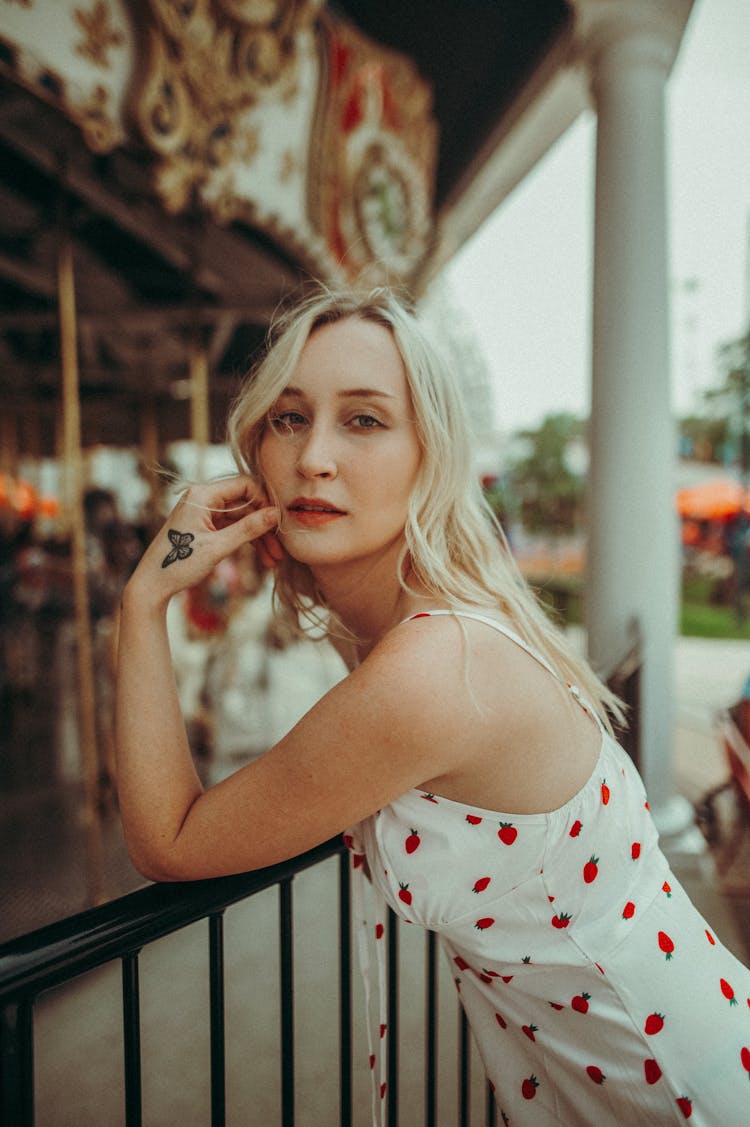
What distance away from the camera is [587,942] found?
1014mm

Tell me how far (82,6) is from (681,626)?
14.5 metres

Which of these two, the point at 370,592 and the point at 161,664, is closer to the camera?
the point at 161,664

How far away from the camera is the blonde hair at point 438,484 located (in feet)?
3.61

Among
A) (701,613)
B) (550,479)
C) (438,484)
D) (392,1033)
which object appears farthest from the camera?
(550,479)

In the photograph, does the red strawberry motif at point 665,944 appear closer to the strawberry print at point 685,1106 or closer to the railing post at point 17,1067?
the strawberry print at point 685,1106

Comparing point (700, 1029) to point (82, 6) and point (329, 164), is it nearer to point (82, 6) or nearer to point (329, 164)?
point (82, 6)

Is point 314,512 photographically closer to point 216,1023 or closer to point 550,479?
point 216,1023

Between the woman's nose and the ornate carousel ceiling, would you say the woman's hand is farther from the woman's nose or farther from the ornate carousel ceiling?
the ornate carousel ceiling

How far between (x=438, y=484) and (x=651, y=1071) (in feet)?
2.89

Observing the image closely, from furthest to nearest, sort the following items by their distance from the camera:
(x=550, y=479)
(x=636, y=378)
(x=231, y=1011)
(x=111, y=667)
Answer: (x=550, y=479), (x=111, y=667), (x=636, y=378), (x=231, y=1011)

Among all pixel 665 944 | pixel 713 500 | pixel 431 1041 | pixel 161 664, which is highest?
pixel 713 500

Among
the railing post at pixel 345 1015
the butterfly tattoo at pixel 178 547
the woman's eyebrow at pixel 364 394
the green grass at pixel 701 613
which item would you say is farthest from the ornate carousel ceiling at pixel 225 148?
the green grass at pixel 701 613

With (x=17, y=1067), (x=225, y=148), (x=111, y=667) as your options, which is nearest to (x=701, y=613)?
(x=111, y=667)

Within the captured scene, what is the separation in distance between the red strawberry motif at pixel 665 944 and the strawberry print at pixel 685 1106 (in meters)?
0.17
